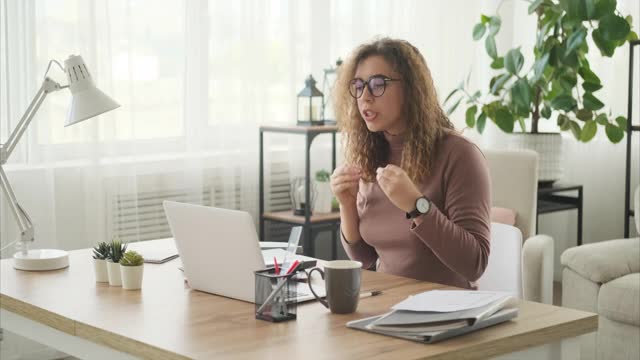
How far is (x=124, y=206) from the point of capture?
4148mm

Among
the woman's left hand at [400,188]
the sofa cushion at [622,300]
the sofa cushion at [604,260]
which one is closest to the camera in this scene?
the woman's left hand at [400,188]

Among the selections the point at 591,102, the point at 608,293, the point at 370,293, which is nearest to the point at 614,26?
the point at 591,102

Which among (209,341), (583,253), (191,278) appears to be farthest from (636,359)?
(209,341)

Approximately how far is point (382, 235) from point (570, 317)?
715 mm

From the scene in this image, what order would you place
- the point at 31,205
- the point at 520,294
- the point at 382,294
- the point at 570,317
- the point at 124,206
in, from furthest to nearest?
1. the point at 124,206
2. the point at 31,205
3. the point at 520,294
4. the point at 382,294
5. the point at 570,317

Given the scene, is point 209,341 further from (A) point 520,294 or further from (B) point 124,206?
(B) point 124,206

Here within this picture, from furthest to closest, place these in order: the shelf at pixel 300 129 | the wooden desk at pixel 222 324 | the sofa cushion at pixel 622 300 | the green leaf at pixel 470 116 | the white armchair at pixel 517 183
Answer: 1. the green leaf at pixel 470 116
2. the shelf at pixel 300 129
3. the white armchair at pixel 517 183
4. the sofa cushion at pixel 622 300
5. the wooden desk at pixel 222 324

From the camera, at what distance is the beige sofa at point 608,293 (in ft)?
11.9

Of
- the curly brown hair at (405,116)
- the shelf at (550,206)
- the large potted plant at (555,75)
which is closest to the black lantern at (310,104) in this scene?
the large potted plant at (555,75)

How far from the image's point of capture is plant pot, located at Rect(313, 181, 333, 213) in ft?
14.7

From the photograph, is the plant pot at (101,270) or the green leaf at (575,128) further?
the green leaf at (575,128)

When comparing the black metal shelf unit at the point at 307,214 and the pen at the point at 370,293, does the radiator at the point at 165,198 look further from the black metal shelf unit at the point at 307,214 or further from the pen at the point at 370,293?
the pen at the point at 370,293

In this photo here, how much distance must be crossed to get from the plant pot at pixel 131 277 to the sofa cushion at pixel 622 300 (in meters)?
2.10

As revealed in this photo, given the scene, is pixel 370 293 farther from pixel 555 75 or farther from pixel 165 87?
pixel 555 75
